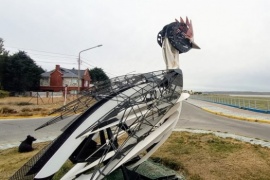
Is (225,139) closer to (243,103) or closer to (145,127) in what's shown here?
(145,127)

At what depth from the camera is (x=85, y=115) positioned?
4.88 metres

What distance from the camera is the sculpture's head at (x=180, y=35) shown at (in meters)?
6.30

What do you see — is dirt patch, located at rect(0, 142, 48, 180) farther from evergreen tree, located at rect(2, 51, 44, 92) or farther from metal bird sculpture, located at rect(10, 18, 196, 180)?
evergreen tree, located at rect(2, 51, 44, 92)

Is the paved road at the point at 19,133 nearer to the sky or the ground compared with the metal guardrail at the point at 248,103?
nearer to the ground

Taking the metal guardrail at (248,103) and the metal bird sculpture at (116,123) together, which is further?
the metal guardrail at (248,103)

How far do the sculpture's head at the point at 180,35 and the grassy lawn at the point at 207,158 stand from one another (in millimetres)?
3112

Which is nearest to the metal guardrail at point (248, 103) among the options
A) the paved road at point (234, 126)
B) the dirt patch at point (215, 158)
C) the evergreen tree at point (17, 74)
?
the paved road at point (234, 126)

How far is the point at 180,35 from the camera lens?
21.1 feet

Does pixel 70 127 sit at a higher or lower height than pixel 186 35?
lower

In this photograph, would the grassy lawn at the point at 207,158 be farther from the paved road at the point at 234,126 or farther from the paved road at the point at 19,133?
the paved road at the point at 234,126

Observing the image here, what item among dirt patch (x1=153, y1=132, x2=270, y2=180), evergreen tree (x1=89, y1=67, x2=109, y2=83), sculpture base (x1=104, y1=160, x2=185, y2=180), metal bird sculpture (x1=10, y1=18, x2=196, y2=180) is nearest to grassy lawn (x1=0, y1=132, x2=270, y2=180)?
dirt patch (x1=153, y1=132, x2=270, y2=180)

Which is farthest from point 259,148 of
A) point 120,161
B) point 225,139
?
point 120,161

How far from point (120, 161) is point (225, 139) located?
6688 mm

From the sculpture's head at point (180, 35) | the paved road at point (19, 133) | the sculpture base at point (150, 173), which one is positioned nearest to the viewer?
the sculpture base at point (150, 173)
